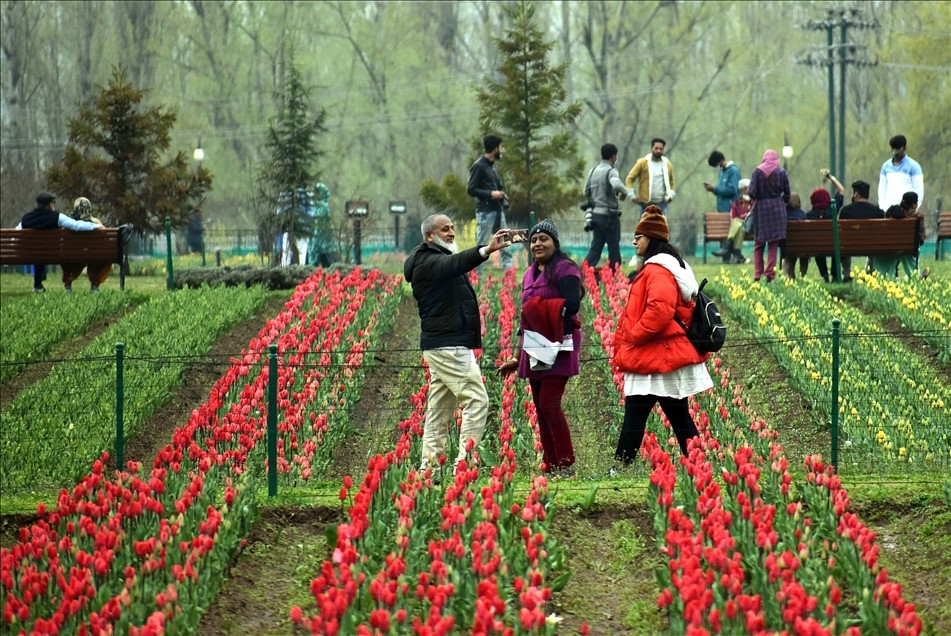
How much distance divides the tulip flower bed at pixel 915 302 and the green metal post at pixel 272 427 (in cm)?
625

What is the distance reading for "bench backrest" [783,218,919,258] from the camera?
59.9ft

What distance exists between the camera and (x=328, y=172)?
163ft

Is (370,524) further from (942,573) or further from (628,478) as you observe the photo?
(942,573)

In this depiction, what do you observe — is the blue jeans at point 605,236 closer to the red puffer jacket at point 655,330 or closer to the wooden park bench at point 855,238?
the wooden park bench at point 855,238

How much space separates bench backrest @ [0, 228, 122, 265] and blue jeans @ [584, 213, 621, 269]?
588cm

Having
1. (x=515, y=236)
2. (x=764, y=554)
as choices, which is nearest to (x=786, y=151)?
(x=515, y=236)

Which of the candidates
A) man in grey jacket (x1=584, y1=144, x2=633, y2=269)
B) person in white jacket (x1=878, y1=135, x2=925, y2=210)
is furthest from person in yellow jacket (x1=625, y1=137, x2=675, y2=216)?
person in white jacket (x1=878, y1=135, x2=925, y2=210)

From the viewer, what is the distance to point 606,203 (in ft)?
58.4

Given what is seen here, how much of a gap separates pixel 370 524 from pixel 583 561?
1271mm

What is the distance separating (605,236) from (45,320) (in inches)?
248

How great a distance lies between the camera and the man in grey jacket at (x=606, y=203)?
58.2ft

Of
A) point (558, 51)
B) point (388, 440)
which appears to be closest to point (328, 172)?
point (558, 51)

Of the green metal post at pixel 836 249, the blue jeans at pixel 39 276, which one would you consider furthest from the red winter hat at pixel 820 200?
the blue jeans at pixel 39 276

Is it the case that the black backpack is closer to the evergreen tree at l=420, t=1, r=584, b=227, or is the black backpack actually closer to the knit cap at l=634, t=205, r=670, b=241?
the knit cap at l=634, t=205, r=670, b=241
